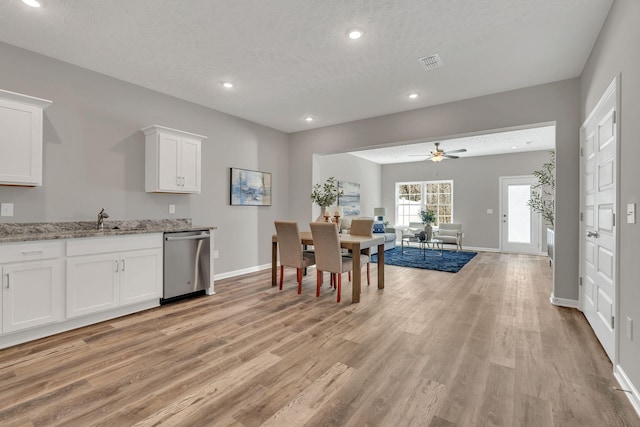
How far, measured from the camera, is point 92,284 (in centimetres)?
288

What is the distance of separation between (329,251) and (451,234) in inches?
231

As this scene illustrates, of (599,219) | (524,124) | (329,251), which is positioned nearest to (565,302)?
(599,219)

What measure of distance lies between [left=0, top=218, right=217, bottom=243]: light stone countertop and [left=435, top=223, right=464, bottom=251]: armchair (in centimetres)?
663

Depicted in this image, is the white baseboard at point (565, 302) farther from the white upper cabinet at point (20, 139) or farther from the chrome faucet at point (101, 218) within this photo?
the white upper cabinet at point (20, 139)

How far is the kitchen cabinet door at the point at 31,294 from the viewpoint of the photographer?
2.41 m

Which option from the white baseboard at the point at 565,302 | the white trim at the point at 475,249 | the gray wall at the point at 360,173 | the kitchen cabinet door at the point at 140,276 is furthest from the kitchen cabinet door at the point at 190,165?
the white trim at the point at 475,249

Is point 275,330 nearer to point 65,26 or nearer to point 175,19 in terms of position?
point 175,19

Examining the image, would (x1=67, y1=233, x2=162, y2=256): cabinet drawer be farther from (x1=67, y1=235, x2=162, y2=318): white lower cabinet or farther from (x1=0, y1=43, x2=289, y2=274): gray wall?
(x1=0, y1=43, x2=289, y2=274): gray wall

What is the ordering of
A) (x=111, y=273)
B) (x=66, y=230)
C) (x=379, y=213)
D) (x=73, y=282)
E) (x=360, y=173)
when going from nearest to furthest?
(x=73, y=282) < (x=111, y=273) < (x=66, y=230) < (x=360, y=173) < (x=379, y=213)

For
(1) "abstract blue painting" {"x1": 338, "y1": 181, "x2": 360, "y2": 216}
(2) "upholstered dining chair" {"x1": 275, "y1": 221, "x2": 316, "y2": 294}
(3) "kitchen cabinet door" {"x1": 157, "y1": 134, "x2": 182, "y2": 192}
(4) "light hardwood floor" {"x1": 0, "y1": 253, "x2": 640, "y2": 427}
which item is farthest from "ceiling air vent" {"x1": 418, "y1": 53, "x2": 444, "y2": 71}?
(1) "abstract blue painting" {"x1": 338, "y1": 181, "x2": 360, "y2": 216}

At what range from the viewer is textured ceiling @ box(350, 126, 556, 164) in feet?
20.0

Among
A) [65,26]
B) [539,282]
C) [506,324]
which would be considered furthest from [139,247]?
[539,282]

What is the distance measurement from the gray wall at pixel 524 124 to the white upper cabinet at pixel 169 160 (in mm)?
2572

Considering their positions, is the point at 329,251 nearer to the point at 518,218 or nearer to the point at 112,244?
the point at 112,244
